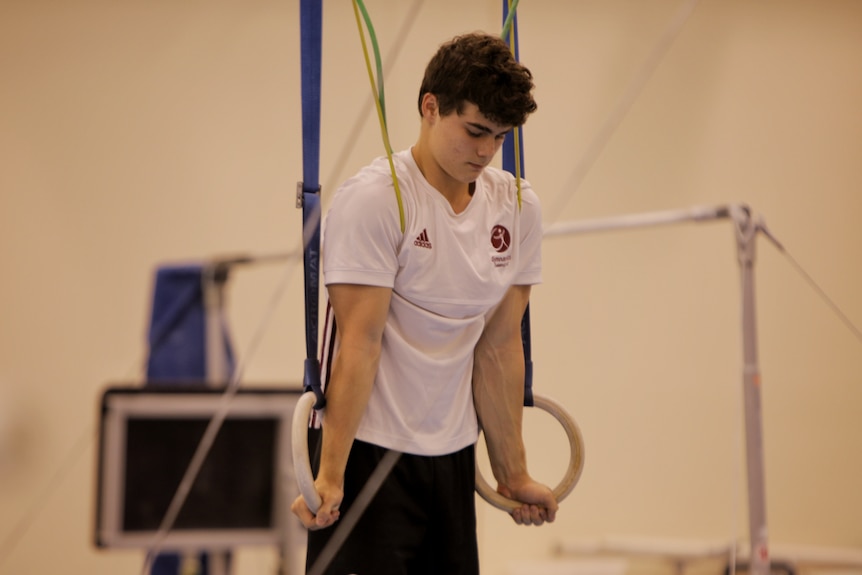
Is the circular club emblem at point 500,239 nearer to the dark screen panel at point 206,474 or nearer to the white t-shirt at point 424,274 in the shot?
the white t-shirt at point 424,274

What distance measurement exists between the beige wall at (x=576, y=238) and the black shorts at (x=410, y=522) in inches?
71.2

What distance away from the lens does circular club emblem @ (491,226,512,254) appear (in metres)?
1.30

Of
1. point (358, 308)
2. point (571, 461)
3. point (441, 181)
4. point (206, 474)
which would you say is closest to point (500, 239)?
point (441, 181)

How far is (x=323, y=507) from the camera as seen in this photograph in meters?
1.20

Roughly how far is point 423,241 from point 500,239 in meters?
0.13

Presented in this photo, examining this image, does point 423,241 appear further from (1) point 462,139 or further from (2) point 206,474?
(2) point 206,474

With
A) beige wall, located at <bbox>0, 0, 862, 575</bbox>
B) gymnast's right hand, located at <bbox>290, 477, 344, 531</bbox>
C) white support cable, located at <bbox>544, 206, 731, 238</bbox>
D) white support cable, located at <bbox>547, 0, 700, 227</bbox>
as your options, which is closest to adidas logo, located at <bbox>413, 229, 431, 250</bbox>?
white support cable, located at <bbox>547, 0, 700, 227</bbox>

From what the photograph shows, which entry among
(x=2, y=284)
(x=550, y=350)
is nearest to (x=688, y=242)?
(x=550, y=350)

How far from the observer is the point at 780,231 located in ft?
10.6

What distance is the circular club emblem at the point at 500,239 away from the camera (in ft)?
4.28

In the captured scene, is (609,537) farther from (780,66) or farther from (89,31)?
(89,31)

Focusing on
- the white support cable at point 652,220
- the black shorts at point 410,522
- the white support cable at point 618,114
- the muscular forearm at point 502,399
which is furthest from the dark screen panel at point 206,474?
the white support cable at point 652,220

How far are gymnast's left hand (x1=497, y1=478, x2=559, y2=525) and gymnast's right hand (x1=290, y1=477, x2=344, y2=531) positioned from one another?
31cm

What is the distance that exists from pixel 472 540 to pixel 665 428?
202 centimetres
